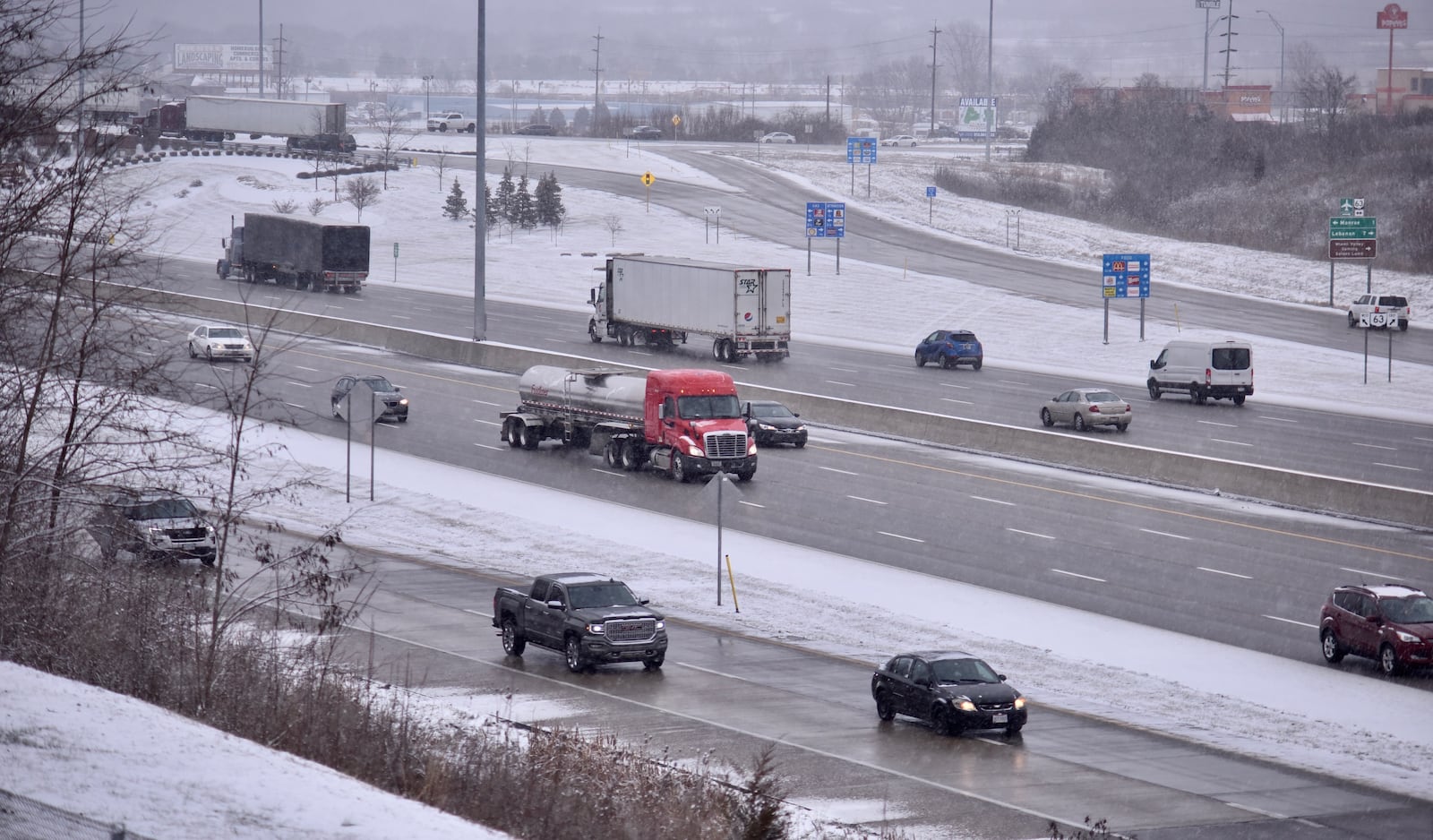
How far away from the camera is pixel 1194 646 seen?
24219 mm

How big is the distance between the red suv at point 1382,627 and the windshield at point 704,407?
17.1 m

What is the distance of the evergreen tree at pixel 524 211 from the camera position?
312 feet

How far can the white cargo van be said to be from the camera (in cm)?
5000

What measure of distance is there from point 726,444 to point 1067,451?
9166 mm

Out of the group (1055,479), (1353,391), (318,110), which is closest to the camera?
(1055,479)

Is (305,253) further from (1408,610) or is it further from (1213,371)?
(1408,610)

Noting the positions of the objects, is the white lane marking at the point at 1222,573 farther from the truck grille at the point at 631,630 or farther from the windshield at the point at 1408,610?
the truck grille at the point at 631,630

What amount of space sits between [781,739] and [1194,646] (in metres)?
9.16

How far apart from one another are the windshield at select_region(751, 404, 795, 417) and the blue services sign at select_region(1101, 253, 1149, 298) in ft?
82.1

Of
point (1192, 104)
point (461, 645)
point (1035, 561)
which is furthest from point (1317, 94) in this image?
point (461, 645)

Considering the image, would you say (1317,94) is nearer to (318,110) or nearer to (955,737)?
(318,110)

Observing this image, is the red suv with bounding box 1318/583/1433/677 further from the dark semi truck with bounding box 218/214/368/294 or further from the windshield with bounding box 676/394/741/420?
the dark semi truck with bounding box 218/214/368/294

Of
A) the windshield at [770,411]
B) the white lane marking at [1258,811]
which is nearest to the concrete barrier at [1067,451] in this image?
the windshield at [770,411]

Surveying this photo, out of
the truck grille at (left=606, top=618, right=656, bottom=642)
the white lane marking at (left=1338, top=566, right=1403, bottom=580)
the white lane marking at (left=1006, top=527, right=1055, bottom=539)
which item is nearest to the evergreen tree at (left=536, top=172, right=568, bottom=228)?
the white lane marking at (left=1006, top=527, right=1055, bottom=539)
